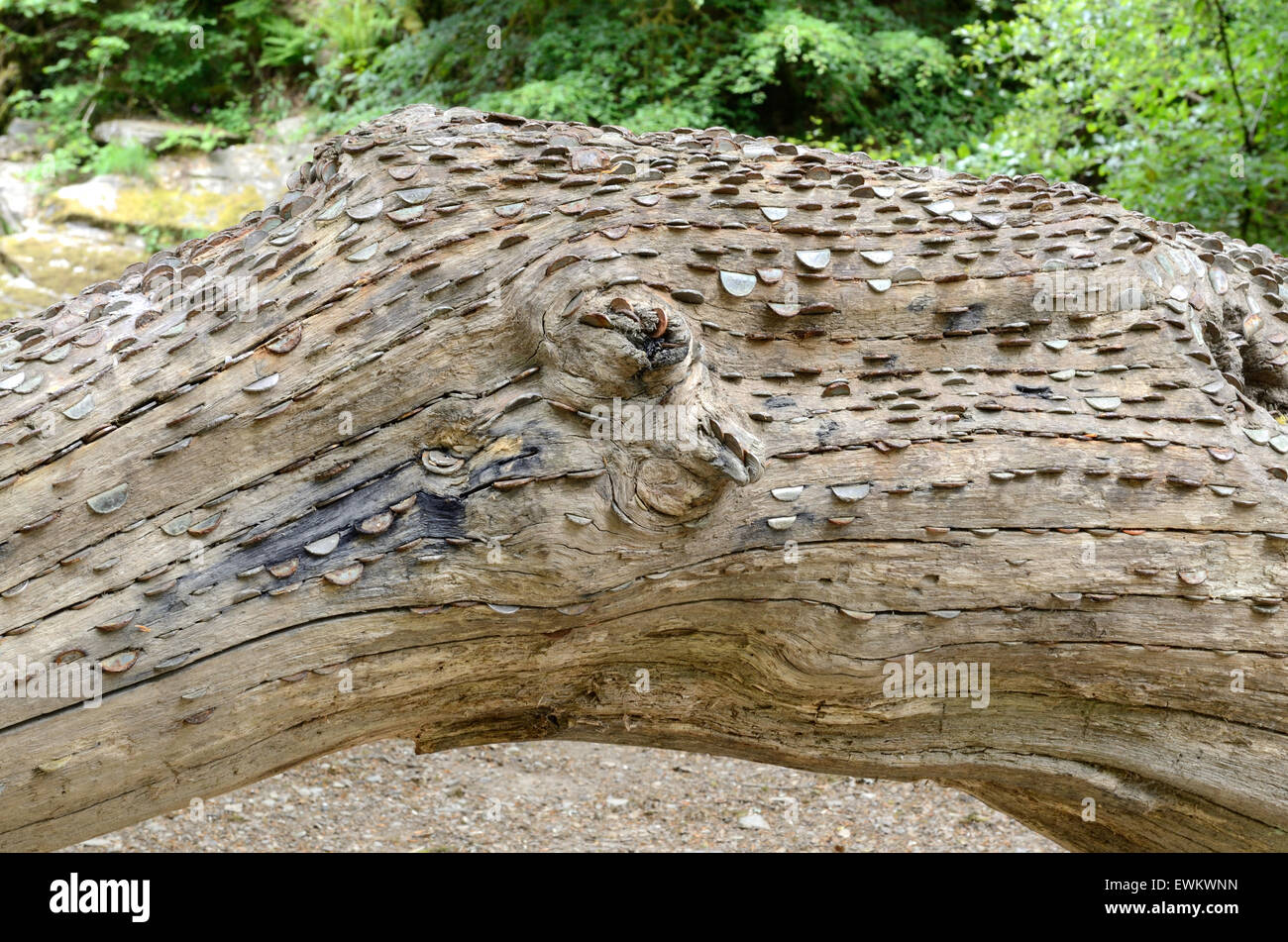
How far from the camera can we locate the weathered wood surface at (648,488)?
1949 mm

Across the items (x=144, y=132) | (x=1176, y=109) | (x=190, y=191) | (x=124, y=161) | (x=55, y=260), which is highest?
(x=1176, y=109)

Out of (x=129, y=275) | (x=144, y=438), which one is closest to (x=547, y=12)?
(x=129, y=275)

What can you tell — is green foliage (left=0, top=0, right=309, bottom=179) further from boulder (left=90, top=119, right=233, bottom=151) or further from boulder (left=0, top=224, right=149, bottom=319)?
boulder (left=0, top=224, right=149, bottom=319)

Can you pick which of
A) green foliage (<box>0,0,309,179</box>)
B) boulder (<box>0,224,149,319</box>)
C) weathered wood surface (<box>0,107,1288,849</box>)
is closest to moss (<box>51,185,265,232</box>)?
boulder (<box>0,224,149,319</box>)

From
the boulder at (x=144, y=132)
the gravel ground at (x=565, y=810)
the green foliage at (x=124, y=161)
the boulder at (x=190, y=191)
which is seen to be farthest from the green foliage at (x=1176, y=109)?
the green foliage at (x=124, y=161)

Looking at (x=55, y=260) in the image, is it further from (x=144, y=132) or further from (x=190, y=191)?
(x=144, y=132)

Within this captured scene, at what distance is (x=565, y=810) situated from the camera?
5191mm

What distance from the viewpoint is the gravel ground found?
4883mm

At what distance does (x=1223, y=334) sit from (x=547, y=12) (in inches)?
246

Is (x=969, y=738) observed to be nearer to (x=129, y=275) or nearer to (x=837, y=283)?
(x=837, y=283)

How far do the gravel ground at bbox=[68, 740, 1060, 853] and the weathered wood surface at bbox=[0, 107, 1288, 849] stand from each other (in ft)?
8.82

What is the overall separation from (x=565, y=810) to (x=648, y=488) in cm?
363

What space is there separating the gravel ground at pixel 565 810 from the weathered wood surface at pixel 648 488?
2.69m

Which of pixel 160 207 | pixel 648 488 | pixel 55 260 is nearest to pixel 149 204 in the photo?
pixel 160 207
